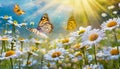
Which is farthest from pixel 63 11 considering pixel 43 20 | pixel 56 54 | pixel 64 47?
pixel 56 54

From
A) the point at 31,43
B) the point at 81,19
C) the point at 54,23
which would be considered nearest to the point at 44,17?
Result: the point at 54,23

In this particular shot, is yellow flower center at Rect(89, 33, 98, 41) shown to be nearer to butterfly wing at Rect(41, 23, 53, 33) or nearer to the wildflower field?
the wildflower field

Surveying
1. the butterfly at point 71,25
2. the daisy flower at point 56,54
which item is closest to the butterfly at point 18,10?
the butterfly at point 71,25

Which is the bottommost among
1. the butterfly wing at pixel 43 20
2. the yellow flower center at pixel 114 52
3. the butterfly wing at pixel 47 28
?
the yellow flower center at pixel 114 52

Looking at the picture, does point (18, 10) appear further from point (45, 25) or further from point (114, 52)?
point (114, 52)

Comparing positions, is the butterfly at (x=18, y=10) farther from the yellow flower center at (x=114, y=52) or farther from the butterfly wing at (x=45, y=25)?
the yellow flower center at (x=114, y=52)


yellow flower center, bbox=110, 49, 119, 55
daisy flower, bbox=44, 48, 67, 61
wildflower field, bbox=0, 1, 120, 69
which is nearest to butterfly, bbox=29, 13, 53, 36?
wildflower field, bbox=0, 1, 120, 69

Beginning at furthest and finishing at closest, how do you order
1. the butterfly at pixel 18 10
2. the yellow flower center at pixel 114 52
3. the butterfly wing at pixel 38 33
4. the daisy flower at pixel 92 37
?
the butterfly at pixel 18 10 → the butterfly wing at pixel 38 33 → the yellow flower center at pixel 114 52 → the daisy flower at pixel 92 37

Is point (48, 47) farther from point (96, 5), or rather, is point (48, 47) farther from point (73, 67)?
point (96, 5)

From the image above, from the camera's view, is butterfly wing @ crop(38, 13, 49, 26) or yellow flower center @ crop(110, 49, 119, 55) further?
butterfly wing @ crop(38, 13, 49, 26)
